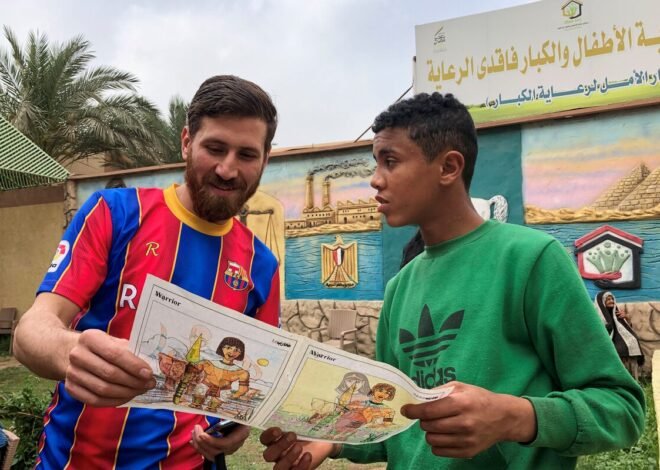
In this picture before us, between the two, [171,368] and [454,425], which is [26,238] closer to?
[171,368]

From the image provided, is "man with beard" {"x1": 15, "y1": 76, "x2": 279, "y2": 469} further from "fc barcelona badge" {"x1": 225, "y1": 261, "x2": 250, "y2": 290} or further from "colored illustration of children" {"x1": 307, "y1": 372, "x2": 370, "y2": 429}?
"colored illustration of children" {"x1": 307, "y1": 372, "x2": 370, "y2": 429}

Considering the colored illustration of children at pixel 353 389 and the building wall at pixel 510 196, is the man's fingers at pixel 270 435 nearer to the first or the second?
the colored illustration of children at pixel 353 389

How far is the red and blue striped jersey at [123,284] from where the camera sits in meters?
1.52

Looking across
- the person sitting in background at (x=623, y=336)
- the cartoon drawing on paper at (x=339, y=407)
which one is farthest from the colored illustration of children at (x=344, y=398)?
the person sitting in background at (x=623, y=336)

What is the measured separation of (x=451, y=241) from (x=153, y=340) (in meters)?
0.79

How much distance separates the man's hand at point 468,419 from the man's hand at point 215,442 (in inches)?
29.0

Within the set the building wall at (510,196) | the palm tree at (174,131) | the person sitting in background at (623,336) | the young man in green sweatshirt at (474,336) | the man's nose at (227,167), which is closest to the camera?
the young man in green sweatshirt at (474,336)

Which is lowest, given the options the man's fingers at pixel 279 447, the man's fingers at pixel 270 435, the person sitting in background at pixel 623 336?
the person sitting in background at pixel 623 336

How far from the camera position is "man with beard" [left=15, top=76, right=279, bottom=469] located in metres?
1.52

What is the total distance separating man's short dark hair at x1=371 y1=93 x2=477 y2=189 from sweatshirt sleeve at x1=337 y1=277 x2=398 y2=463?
0.40 metres

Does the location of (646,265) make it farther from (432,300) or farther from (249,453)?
(432,300)

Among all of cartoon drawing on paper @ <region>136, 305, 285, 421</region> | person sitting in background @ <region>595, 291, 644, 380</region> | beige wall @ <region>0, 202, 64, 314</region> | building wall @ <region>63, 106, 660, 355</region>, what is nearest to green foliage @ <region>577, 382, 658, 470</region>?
person sitting in background @ <region>595, 291, 644, 380</region>

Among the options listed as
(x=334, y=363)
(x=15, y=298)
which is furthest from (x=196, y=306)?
(x=15, y=298)

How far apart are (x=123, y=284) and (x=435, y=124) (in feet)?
3.08
